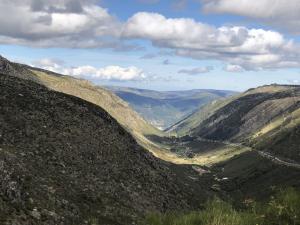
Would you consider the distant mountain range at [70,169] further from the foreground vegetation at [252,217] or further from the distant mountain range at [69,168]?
the foreground vegetation at [252,217]

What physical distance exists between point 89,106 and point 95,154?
20839mm

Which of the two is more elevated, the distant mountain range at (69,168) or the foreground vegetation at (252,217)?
the foreground vegetation at (252,217)

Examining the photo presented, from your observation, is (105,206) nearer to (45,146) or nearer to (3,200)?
(45,146)

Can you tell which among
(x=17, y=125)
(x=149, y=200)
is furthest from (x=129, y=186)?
(x=17, y=125)

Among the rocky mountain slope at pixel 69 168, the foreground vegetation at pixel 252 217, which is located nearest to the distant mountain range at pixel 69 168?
the rocky mountain slope at pixel 69 168

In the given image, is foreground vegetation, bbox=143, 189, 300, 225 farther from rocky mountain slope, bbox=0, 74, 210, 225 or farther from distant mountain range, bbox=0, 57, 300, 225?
rocky mountain slope, bbox=0, 74, 210, 225

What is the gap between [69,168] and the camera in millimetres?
59219

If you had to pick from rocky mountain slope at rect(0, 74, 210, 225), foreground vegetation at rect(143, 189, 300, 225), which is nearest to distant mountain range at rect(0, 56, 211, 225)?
rocky mountain slope at rect(0, 74, 210, 225)

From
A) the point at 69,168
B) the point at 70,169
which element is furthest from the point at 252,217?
the point at 69,168

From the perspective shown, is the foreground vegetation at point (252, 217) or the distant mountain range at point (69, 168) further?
the distant mountain range at point (69, 168)

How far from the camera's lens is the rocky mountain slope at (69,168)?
43.4 m

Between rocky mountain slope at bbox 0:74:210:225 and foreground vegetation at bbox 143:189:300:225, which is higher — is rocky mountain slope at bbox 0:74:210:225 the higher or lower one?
the lower one

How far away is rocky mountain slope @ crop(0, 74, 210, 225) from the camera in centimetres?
4338

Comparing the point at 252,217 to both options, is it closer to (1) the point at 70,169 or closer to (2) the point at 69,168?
(1) the point at 70,169
